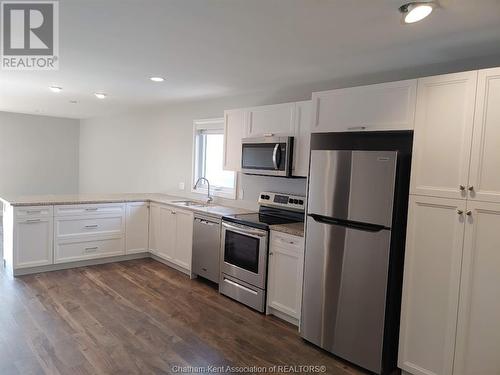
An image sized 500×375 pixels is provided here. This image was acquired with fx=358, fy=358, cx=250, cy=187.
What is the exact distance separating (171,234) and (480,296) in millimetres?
3617

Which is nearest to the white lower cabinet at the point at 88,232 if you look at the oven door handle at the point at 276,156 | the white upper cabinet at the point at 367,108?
the oven door handle at the point at 276,156

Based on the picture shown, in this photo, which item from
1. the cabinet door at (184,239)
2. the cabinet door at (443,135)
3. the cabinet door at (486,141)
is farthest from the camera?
the cabinet door at (184,239)

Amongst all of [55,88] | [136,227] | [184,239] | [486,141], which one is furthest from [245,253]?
[55,88]

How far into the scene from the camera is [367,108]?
269 cm

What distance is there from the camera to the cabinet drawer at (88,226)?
4538 mm

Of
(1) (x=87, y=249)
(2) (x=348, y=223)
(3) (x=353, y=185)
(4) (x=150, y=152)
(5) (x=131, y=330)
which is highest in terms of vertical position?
(4) (x=150, y=152)

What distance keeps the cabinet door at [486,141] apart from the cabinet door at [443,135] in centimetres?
4

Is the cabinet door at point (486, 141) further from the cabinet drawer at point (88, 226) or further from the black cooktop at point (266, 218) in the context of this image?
the cabinet drawer at point (88, 226)

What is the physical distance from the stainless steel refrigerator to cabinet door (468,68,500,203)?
46 cm

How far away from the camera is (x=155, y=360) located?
2668 millimetres

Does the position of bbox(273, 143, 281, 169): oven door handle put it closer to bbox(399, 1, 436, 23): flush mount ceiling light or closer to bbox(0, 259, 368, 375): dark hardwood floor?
bbox(0, 259, 368, 375): dark hardwood floor

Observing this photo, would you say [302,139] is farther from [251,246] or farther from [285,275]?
[285,275]

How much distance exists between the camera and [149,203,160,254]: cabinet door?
511cm

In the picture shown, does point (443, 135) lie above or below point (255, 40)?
below
